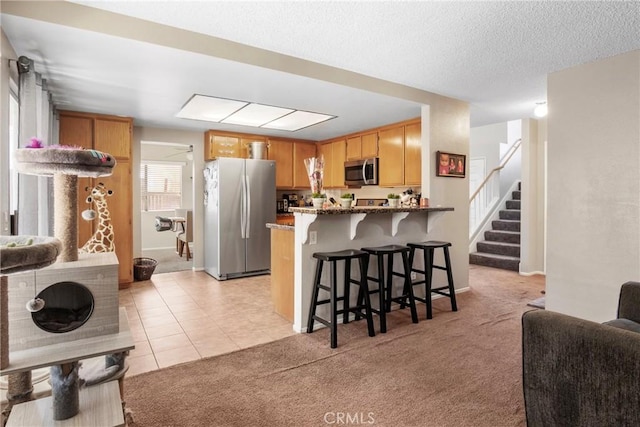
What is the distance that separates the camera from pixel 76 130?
14.1 ft

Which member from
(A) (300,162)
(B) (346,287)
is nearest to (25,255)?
(B) (346,287)

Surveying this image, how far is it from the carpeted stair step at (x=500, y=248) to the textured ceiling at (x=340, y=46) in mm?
2976

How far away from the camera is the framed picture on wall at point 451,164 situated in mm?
4119

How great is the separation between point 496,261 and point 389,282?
3.30 meters

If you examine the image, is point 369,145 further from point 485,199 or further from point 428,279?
point 485,199

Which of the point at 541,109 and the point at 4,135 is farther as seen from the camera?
the point at 541,109

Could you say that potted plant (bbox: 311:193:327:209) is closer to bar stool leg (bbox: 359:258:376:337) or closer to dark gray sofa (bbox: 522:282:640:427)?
bar stool leg (bbox: 359:258:376:337)

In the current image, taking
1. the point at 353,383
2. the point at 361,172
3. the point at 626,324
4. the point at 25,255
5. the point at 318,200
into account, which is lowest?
the point at 353,383

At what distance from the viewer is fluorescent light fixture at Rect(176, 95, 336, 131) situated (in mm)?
3937

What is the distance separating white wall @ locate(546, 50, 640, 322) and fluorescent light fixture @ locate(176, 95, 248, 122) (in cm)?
330

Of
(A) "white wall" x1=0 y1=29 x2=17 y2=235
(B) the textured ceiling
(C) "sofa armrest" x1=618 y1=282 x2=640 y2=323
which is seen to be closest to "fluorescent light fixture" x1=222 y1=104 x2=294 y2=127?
(B) the textured ceiling

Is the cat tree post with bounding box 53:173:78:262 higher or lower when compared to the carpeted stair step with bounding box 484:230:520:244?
higher

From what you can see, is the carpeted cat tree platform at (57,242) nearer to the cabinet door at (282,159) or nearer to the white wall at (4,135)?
the white wall at (4,135)

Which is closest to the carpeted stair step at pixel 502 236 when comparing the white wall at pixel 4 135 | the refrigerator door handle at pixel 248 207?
the refrigerator door handle at pixel 248 207
